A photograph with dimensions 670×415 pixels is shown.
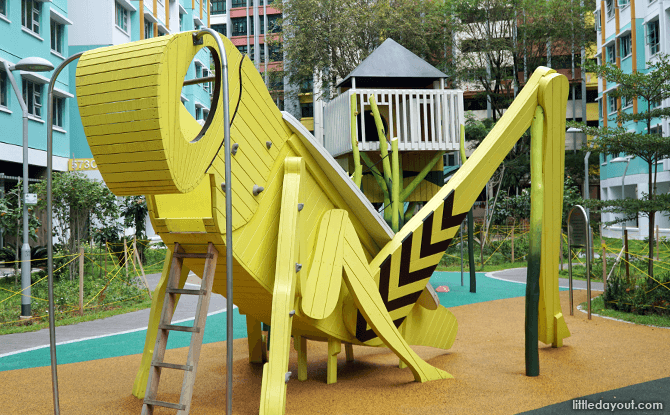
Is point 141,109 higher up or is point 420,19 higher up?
point 420,19

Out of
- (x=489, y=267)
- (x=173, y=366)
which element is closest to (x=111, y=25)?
(x=489, y=267)

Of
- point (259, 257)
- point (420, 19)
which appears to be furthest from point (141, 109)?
point (420, 19)

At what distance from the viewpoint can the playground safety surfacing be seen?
15.9 ft

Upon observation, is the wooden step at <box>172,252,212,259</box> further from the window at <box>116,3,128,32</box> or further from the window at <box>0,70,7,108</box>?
the window at <box>116,3,128,32</box>

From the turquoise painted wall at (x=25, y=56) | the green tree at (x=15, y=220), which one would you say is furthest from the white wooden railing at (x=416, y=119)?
the turquoise painted wall at (x=25, y=56)

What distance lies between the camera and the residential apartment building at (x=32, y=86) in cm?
1859

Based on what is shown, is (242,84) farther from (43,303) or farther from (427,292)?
(43,303)

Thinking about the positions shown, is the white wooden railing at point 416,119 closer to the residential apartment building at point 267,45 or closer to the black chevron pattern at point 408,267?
the black chevron pattern at point 408,267

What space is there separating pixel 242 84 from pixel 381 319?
7.36 feet

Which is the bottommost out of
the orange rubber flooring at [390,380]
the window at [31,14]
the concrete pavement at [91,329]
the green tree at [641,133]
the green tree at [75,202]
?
the concrete pavement at [91,329]

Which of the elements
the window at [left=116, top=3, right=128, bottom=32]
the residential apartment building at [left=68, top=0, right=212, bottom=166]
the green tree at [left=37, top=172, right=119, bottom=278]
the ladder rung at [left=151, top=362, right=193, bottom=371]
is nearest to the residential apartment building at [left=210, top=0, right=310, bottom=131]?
the residential apartment building at [left=68, top=0, right=212, bottom=166]

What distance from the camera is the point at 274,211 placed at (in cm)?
453

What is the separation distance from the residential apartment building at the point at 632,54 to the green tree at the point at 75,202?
66.7 feet

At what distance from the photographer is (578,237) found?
11320 mm
